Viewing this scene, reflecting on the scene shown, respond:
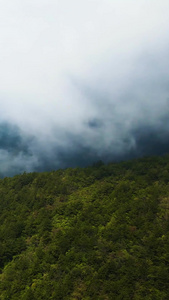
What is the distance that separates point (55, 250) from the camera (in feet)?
116

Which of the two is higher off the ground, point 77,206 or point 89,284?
point 77,206

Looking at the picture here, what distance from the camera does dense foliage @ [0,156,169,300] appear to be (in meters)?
27.9

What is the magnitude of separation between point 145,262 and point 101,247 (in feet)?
22.9

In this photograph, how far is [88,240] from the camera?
116ft

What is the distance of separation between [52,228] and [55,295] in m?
16.0

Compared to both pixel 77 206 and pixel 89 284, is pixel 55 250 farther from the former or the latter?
pixel 77 206

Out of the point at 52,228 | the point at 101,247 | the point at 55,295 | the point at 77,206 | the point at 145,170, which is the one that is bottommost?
the point at 55,295

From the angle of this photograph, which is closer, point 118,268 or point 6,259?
point 118,268

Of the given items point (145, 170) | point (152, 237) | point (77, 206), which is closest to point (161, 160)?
point (145, 170)

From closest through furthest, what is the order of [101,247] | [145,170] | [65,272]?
[65,272], [101,247], [145,170]

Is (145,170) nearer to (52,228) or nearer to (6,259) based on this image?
(52,228)

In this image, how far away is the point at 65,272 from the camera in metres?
31.3

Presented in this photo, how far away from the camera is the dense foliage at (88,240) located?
27.9 meters

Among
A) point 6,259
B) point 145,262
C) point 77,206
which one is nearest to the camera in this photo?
point 145,262
